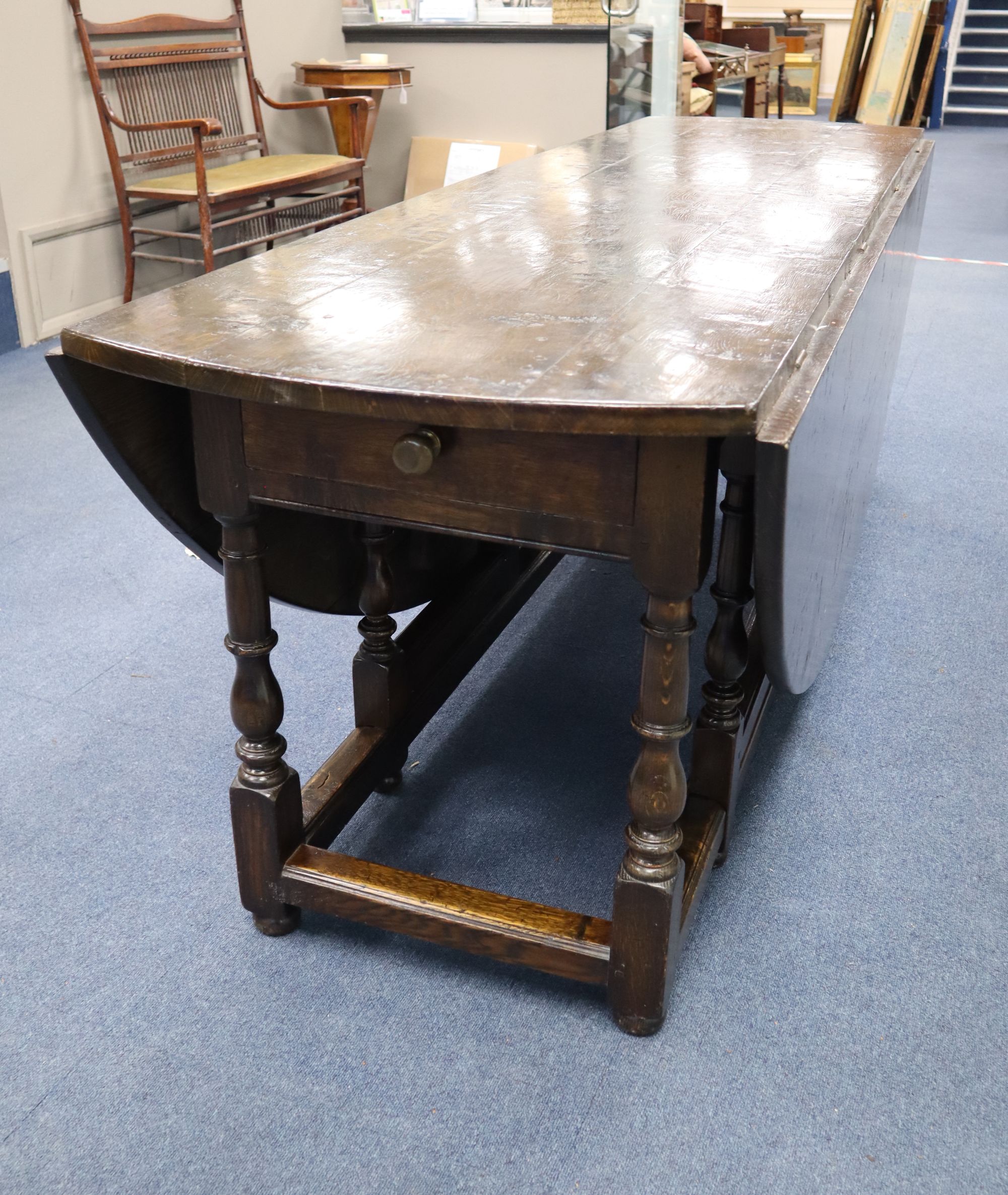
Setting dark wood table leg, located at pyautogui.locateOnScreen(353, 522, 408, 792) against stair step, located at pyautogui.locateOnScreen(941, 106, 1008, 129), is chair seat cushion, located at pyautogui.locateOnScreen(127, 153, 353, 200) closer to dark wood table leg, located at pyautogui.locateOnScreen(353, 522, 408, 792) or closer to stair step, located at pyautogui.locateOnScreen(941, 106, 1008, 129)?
dark wood table leg, located at pyautogui.locateOnScreen(353, 522, 408, 792)

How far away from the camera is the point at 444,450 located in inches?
40.0

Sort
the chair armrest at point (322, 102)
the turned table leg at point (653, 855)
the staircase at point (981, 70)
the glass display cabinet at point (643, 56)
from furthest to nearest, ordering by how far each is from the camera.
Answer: the staircase at point (981, 70), the glass display cabinet at point (643, 56), the chair armrest at point (322, 102), the turned table leg at point (653, 855)

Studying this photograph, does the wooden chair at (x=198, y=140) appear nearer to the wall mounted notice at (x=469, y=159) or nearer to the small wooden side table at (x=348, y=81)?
the small wooden side table at (x=348, y=81)

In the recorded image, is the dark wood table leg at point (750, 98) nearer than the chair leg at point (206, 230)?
No

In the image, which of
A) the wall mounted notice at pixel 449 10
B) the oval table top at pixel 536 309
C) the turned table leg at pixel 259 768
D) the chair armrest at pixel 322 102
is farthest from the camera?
the wall mounted notice at pixel 449 10

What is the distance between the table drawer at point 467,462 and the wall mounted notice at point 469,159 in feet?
13.1

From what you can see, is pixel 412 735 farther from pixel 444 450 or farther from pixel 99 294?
pixel 99 294

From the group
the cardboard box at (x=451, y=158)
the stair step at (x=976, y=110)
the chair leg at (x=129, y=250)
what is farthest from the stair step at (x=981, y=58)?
the chair leg at (x=129, y=250)

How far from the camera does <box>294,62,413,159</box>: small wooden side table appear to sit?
443cm

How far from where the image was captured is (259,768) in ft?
4.21

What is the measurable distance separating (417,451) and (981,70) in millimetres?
10323

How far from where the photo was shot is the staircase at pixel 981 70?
916cm

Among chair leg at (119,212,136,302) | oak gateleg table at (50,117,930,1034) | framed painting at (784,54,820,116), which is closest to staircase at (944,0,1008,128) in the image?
framed painting at (784,54,820,116)

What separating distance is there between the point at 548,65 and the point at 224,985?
423 centimetres
